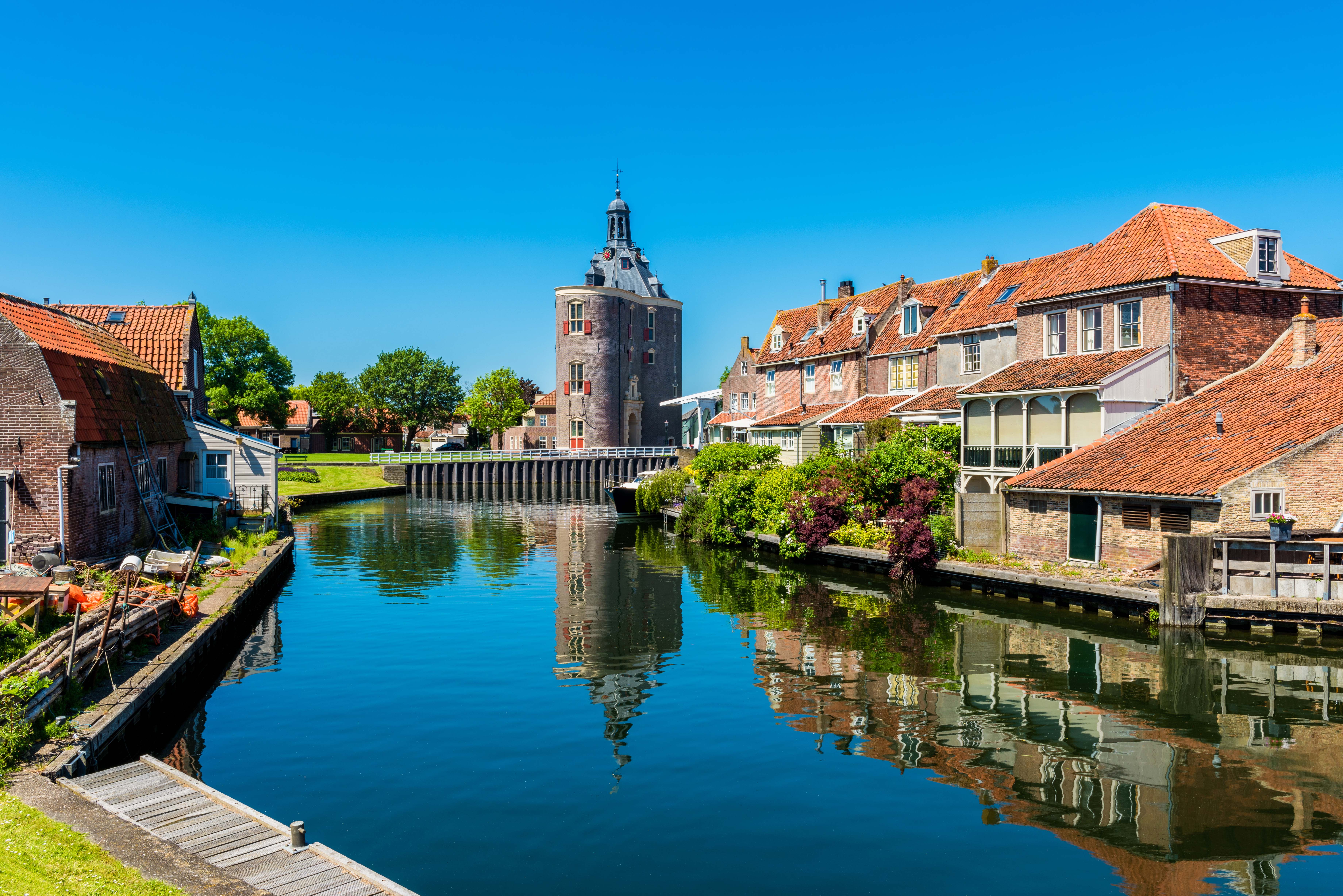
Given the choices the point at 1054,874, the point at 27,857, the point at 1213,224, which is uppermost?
the point at 1213,224

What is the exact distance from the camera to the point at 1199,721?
698 inches

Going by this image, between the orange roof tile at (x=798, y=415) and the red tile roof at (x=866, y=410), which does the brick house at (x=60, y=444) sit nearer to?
the red tile roof at (x=866, y=410)

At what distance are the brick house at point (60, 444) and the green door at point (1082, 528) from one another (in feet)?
92.8

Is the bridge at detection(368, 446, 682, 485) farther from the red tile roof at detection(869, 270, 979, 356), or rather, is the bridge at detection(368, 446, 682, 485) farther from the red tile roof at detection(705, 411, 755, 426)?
the red tile roof at detection(869, 270, 979, 356)

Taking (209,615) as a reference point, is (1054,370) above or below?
above

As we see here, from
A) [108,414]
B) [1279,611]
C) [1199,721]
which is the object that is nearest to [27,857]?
[1199,721]

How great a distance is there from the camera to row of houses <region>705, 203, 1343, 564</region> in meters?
26.7

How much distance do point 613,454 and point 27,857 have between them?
88.2 meters

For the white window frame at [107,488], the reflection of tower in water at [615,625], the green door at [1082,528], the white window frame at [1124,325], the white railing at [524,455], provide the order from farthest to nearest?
the white railing at [524,455], the white window frame at [1124,325], the green door at [1082,528], the white window frame at [107,488], the reflection of tower in water at [615,625]

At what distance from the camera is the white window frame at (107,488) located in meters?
26.5

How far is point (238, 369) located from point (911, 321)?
216 feet

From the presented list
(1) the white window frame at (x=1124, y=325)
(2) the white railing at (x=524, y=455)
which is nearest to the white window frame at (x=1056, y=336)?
(1) the white window frame at (x=1124, y=325)

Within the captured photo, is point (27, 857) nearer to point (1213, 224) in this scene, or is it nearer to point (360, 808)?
point (360, 808)

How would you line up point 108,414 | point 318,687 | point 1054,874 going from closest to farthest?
point 1054,874 → point 318,687 → point 108,414
